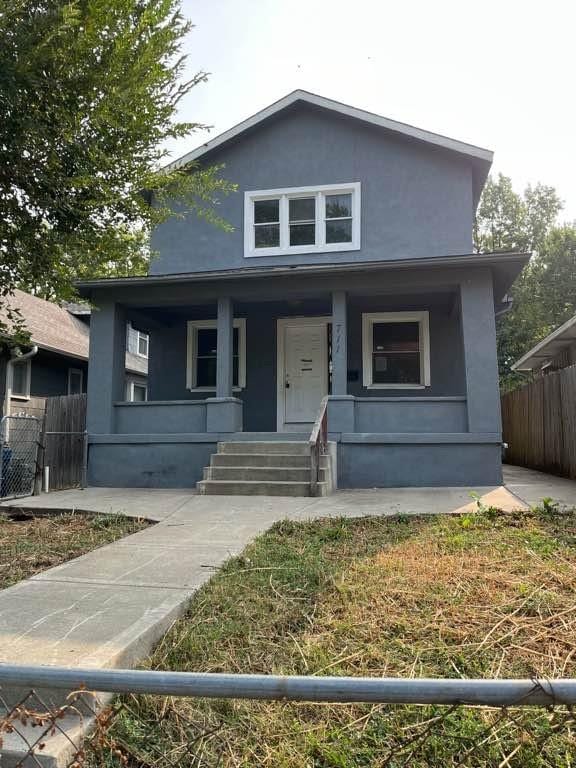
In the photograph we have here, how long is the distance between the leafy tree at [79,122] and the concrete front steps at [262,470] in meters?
4.01

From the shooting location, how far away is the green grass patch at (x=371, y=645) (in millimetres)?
2023

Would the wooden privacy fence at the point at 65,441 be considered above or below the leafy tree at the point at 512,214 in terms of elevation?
below

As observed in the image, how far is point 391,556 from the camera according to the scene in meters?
4.18

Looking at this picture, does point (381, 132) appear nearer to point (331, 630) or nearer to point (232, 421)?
point (232, 421)

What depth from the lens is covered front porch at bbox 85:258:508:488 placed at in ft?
29.7

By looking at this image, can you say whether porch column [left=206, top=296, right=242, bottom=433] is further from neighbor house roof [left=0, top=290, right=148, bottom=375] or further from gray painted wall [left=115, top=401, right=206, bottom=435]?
neighbor house roof [left=0, top=290, right=148, bottom=375]

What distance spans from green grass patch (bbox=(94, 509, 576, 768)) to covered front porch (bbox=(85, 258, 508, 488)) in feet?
14.6

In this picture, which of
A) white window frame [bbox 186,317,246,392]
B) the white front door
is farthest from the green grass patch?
white window frame [bbox 186,317,246,392]

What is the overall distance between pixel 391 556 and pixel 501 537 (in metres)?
1.17

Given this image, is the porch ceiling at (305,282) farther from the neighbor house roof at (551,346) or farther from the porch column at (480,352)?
the neighbor house roof at (551,346)

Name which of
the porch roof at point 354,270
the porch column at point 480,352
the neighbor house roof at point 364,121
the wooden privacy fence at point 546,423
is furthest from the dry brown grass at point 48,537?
the wooden privacy fence at point 546,423

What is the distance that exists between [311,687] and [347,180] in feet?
35.2

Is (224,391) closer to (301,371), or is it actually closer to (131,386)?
(301,371)

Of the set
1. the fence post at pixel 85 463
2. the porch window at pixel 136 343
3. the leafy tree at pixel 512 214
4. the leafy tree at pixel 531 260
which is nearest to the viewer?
the fence post at pixel 85 463
